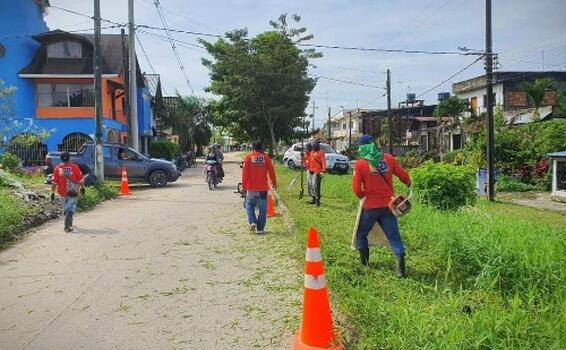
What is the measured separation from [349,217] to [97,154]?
10639mm

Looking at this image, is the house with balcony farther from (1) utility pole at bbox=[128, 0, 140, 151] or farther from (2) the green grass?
(2) the green grass

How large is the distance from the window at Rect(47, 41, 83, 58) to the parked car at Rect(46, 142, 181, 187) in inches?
664

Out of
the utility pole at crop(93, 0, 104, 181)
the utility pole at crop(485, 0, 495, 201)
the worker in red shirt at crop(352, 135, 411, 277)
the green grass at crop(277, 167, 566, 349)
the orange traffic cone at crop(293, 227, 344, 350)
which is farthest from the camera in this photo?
the utility pole at crop(485, 0, 495, 201)

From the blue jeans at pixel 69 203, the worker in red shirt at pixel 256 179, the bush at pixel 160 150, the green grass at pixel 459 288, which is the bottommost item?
the green grass at pixel 459 288

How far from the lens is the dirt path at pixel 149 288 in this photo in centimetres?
480

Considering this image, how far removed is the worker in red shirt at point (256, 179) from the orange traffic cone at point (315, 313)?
5582 mm

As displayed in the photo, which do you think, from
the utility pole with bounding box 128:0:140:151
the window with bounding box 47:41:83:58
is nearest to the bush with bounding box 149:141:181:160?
the window with bounding box 47:41:83:58

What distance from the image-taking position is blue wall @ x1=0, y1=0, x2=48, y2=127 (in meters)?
32.2

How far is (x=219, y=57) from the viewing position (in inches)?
1857

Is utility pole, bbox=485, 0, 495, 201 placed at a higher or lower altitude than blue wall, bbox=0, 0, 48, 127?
lower

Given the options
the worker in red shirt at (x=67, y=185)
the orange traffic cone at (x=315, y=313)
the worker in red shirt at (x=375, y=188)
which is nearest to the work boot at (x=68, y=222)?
the worker in red shirt at (x=67, y=185)

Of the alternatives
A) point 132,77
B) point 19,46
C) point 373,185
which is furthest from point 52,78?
point 373,185

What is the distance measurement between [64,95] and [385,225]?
33.0 m

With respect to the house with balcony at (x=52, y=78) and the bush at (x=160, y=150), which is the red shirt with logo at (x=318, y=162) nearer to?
the house with balcony at (x=52, y=78)
